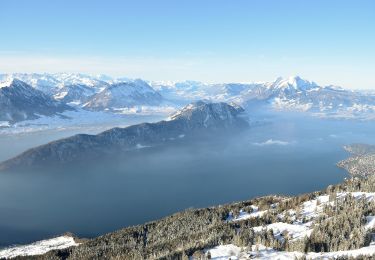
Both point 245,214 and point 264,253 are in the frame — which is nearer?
point 264,253

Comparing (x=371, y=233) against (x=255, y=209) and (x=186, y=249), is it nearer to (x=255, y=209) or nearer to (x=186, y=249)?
(x=186, y=249)

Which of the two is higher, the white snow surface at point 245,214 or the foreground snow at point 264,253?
the foreground snow at point 264,253

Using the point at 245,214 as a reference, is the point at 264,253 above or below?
Result: above

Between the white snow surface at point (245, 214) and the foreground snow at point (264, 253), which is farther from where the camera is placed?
the white snow surface at point (245, 214)

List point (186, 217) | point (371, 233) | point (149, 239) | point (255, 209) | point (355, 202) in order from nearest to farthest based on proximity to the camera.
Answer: point (371, 233), point (355, 202), point (149, 239), point (255, 209), point (186, 217)

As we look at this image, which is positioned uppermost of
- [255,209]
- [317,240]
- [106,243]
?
[317,240]

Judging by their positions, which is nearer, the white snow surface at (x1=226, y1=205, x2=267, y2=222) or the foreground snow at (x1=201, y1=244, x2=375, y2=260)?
the foreground snow at (x1=201, y1=244, x2=375, y2=260)

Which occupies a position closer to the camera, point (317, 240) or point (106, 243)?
point (317, 240)

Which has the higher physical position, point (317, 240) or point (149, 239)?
point (317, 240)

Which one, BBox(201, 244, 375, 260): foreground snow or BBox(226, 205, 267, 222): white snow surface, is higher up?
BBox(201, 244, 375, 260): foreground snow

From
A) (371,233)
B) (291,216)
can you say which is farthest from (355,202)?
(371,233)

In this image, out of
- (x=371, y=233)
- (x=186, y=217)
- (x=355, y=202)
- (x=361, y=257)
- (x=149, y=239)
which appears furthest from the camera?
(x=186, y=217)
